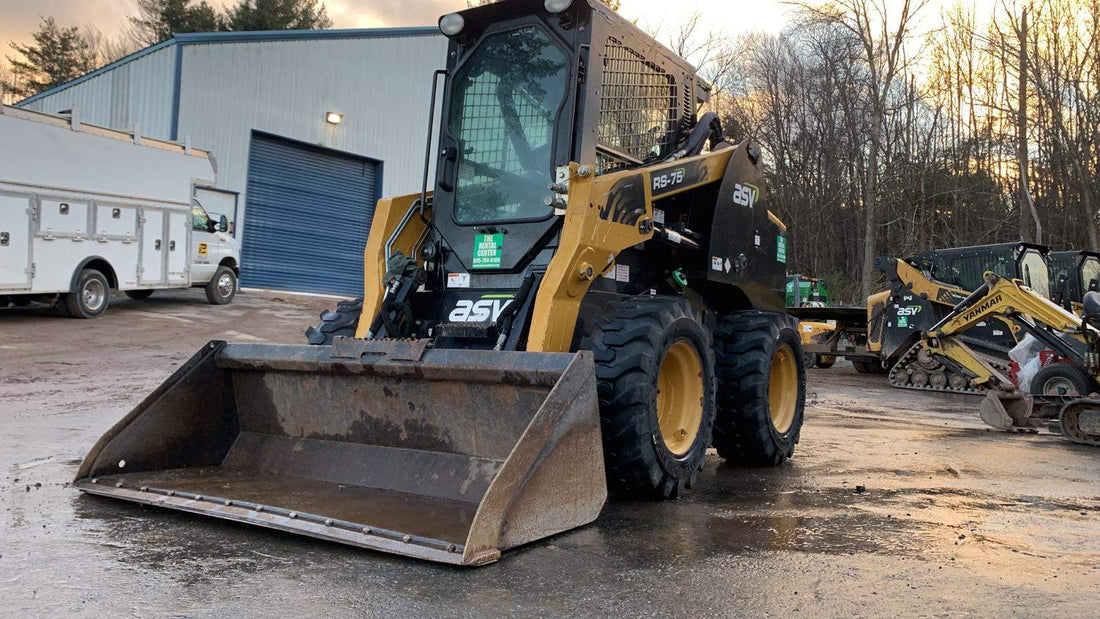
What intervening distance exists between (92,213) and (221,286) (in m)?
3.56

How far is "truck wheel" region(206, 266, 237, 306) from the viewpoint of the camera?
18672 mm

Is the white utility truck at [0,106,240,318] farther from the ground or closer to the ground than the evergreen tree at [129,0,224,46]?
closer to the ground

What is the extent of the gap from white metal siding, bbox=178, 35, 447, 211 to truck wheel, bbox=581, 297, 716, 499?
54.5ft

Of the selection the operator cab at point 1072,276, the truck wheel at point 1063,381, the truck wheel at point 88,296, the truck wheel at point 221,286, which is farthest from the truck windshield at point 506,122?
the operator cab at point 1072,276

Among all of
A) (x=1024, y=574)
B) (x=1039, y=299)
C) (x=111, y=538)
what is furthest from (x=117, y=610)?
(x=1039, y=299)

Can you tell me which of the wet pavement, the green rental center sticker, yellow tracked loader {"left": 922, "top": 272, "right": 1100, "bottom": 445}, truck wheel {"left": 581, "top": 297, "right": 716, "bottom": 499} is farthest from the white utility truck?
yellow tracked loader {"left": 922, "top": 272, "right": 1100, "bottom": 445}

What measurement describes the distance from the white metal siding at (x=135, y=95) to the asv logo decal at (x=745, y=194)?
54.1 ft

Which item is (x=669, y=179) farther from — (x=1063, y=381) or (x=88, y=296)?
(x=88, y=296)

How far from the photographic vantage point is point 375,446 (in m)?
5.13

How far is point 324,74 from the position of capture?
2267 centimetres

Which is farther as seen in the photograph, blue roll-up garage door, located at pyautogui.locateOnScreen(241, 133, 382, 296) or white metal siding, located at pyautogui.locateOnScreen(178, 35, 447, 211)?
blue roll-up garage door, located at pyautogui.locateOnScreen(241, 133, 382, 296)

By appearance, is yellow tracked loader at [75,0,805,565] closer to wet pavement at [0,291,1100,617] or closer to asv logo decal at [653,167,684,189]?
asv logo decal at [653,167,684,189]

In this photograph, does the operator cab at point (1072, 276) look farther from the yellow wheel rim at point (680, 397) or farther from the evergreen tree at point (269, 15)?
the evergreen tree at point (269, 15)

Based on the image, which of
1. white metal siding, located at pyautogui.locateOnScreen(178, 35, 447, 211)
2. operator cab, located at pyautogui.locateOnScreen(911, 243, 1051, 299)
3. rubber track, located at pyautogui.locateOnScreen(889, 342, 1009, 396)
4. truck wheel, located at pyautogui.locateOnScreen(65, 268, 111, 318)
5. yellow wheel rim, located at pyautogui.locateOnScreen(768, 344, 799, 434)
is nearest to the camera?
yellow wheel rim, located at pyautogui.locateOnScreen(768, 344, 799, 434)
